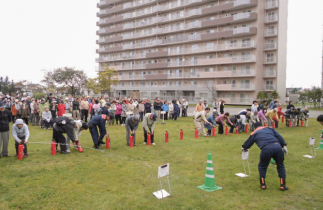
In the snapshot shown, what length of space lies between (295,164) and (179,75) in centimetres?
4380

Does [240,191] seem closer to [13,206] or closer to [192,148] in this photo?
[192,148]

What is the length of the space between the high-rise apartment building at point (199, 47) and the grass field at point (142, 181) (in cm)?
3563

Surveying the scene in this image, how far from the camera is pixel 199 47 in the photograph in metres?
47.5

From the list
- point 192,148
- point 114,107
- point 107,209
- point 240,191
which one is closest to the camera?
point 107,209

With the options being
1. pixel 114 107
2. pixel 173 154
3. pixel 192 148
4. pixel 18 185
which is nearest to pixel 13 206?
pixel 18 185

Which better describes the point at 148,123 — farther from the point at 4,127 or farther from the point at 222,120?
the point at 4,127

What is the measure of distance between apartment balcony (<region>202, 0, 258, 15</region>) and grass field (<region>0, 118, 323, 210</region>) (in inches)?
1501

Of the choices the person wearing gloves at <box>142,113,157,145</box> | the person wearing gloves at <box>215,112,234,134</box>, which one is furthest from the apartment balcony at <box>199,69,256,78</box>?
the person wearing gloves at <box>142,113,157,145</box>

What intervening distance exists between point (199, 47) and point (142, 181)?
44127mm

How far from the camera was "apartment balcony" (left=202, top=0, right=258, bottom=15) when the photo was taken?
41122mm

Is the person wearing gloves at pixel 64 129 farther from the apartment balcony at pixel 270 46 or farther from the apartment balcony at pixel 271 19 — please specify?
the apartment balcony at pixel 271 19

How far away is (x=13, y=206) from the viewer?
198 inches

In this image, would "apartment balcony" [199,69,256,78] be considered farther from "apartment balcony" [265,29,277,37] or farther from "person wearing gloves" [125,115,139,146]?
"person wearing gloves" [125,115,139,146]

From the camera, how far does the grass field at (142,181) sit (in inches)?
204
